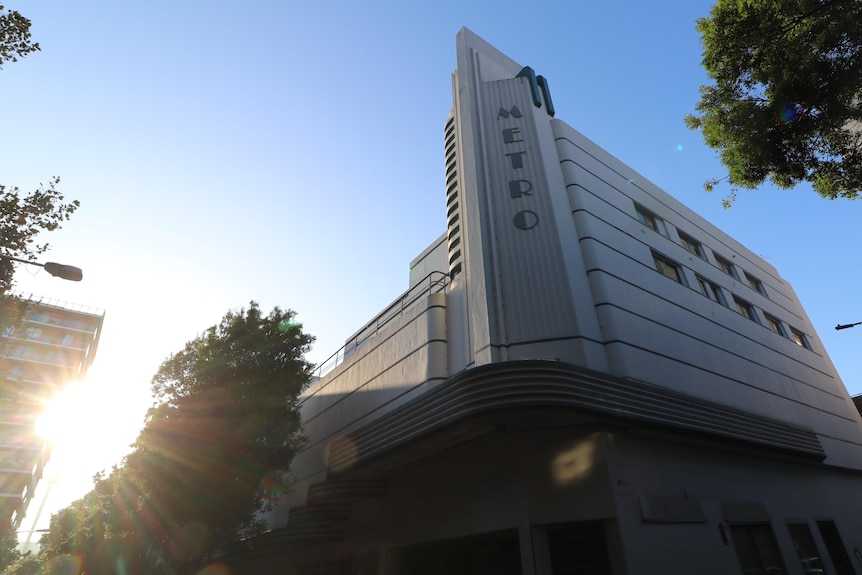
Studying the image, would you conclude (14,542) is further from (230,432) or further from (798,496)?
(798,496)

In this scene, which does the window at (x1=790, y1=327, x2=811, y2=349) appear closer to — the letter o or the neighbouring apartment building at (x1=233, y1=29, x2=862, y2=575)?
the neighbouring apartment building at (x1=233, y1=29, x2=862, y2=575)

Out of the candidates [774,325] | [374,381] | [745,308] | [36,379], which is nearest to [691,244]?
[745,308]

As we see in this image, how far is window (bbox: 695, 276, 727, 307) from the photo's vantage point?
14.6 metres

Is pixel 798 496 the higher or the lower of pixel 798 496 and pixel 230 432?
the lower

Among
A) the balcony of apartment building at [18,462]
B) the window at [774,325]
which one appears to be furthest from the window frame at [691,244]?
the balcony of apartment building at [18,462]

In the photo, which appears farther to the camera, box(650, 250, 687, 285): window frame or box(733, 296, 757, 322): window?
box(733, 296, 757, 322): window

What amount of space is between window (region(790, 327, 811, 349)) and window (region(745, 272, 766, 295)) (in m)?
2.16

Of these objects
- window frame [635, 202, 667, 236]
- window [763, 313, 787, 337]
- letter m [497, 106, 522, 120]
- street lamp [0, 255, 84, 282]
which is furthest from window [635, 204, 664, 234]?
street lamp [0, 255, 84, 282]

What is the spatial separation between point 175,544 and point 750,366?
57.2 ft

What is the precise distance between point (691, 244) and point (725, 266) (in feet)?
8.93

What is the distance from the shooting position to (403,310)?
533 inches

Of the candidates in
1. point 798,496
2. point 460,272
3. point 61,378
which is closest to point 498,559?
point 460,272

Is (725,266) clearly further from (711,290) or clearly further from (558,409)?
(558,409)

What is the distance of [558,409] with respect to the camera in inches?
262
